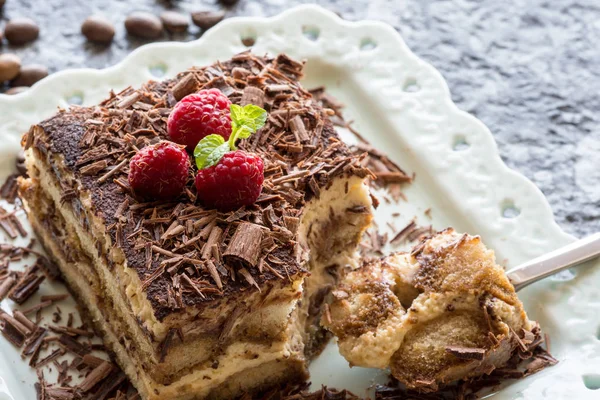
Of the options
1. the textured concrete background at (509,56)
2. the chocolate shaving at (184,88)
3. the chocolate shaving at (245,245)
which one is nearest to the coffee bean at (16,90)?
the textured concrete background at (509,56)

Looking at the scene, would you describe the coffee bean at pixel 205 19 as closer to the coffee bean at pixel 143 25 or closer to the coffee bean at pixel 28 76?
the coffee bean at pixel 143 25

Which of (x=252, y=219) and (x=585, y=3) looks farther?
(x=585, y=3)

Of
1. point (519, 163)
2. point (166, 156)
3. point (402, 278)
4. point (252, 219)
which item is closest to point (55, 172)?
point (166, 156)

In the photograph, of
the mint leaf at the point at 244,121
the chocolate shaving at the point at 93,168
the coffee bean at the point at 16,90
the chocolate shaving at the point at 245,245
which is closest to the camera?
the chocolate shaving at the point at 245,245

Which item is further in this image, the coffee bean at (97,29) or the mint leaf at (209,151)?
the coffee bean at (97,29)

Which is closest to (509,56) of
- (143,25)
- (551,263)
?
(551,263)

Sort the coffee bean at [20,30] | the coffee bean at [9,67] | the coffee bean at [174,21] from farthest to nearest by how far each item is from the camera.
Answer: the coffee bean at [174,21] < the coffee bean at [20,30] < the coffee bean at [9,67]

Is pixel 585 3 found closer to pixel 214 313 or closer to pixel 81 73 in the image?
pixel 81 73
